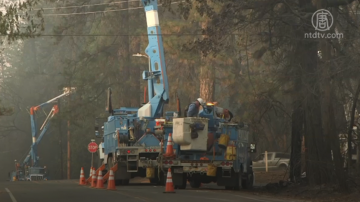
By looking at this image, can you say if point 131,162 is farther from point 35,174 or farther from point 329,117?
point 35,174

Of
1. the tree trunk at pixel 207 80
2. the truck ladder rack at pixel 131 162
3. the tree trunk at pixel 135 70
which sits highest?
the tree trunk at pixel 135 70

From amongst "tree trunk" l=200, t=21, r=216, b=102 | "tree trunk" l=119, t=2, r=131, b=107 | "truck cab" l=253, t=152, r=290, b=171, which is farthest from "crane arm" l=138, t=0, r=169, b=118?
"tree trunk" l=119, t=2, r=131, b=107

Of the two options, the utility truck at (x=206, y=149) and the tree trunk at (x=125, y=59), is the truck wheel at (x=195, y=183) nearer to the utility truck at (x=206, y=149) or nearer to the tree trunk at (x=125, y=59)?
the utility truck at (x=206, y=149)

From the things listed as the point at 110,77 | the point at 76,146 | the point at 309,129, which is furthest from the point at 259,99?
the point at 76,146

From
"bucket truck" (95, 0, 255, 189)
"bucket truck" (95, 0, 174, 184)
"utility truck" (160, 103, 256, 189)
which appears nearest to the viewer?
"utility truck" (160, 103, 256, 189)

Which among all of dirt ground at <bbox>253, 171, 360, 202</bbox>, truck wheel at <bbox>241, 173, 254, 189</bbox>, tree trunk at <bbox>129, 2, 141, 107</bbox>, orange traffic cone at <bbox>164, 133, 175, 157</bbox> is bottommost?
dirt ground at <bbox>253, 171, 360, 202</bbox>

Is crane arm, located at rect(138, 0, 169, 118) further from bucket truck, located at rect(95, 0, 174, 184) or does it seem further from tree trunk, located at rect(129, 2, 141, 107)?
tree trunk, located at rect(129, 2, 141, 107)

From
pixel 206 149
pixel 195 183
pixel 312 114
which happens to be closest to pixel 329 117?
pixel 312 114

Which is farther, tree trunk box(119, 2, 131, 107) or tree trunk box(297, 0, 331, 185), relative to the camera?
tree trunk box(119, 2, 131, 107)

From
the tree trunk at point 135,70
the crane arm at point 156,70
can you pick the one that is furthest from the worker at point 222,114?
the tree trunk at point 135,70

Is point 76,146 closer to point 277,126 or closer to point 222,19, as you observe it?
point 277,126

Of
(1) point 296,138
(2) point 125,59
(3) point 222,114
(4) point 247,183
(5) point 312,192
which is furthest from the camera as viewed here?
(2) point 125,59

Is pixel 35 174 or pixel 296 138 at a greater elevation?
pixel 296 138

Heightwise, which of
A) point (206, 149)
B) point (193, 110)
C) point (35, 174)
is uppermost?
point (193, 110)
